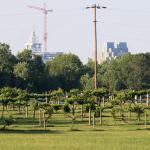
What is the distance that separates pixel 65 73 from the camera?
410ft

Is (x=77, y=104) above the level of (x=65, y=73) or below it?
below

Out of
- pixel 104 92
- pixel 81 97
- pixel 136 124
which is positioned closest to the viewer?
pixel 136 124

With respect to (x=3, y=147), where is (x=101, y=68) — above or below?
above

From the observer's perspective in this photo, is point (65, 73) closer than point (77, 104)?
No

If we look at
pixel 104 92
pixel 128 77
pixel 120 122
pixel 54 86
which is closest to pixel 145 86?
pixel 128 77

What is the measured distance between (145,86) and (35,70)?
22636 mm

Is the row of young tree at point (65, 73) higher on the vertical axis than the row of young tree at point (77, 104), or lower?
higher

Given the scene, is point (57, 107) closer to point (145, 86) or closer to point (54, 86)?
point (54, 86)

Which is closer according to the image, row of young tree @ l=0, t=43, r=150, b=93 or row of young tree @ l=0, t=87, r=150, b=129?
row of young tree @ l=0, t=87, r=150, b=129

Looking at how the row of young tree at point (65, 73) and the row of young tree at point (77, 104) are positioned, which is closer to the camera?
the row of young tree at point (77, 104)

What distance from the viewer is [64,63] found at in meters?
131

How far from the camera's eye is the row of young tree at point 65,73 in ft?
361

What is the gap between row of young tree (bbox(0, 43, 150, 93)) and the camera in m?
110

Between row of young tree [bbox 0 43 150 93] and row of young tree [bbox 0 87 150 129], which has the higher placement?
row of young tree [bbox 0 43 150 93]
